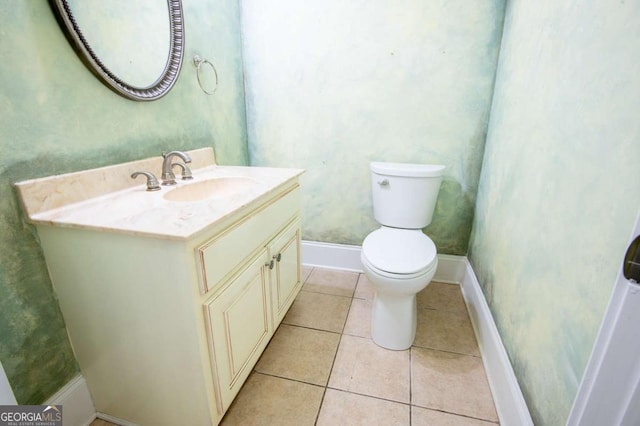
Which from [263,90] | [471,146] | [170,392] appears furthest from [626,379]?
[263,90]

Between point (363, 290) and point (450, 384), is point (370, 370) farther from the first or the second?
point (363, 290)

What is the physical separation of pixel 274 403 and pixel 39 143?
3.97 ft

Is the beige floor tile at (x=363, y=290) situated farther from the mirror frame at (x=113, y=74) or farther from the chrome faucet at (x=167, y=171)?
the mirror frame at (x=113, y=74)

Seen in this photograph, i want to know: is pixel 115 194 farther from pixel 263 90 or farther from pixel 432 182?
pixel 432 182

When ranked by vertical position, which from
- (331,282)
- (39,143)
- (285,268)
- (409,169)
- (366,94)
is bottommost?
(331,282)

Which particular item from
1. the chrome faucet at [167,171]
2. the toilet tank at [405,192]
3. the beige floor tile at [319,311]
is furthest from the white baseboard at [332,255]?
the chrome faucet at [167,171]

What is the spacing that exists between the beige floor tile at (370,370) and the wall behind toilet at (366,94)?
0.79 meters

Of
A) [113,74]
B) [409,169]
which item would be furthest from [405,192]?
[113,74]

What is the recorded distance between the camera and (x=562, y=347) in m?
0.80

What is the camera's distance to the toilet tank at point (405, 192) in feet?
5.47

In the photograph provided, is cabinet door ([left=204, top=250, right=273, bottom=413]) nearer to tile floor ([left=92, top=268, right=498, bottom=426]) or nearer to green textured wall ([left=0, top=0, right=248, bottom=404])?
tile floor ([left=92, top=268, right=498, bottom=426])

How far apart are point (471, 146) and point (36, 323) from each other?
209 centimetres

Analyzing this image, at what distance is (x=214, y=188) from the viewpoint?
1.39 m

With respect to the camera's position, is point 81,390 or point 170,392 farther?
point 81,390
